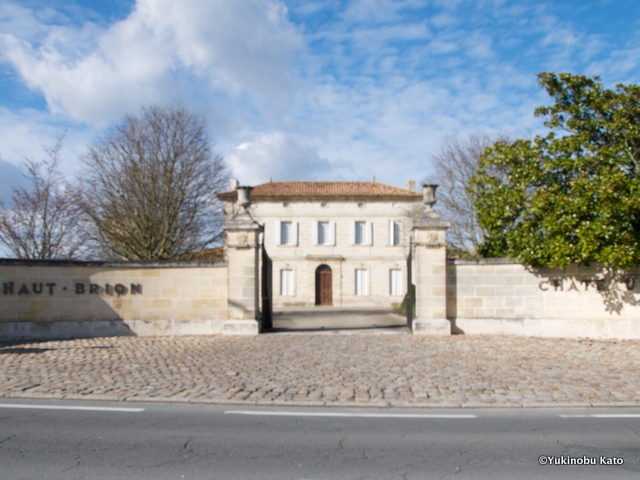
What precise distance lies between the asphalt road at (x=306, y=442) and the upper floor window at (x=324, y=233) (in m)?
31.0

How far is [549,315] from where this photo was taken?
13.2 meters

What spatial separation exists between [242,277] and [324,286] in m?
24.4

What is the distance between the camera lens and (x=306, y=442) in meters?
4.99

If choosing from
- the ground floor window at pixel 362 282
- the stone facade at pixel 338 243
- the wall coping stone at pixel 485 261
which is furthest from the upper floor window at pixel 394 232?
the wall coping stone at pixel 485 261

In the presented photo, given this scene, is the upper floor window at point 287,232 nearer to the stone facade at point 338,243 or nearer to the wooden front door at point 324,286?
the stone facade at point 338,243

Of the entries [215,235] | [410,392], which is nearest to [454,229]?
[215,235]

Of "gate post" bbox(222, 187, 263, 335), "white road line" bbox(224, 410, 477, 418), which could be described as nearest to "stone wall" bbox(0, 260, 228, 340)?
"gate post" bbox(222, 187, 263, 335)

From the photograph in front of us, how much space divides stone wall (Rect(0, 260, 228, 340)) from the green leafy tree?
7.64 m

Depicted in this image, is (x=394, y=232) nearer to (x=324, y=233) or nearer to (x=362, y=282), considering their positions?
(x=362, y=282)

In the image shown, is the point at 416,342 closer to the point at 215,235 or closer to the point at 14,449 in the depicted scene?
the point at 14,449

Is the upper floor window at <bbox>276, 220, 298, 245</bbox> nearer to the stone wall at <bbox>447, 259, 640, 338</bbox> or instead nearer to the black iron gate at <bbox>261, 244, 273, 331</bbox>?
the black iron gate at <bbox>261, 244, 273, 331</bbox>

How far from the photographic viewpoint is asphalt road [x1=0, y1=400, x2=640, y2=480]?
4203 mm

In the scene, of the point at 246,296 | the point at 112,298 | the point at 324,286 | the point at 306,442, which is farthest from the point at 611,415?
the point at 324,286

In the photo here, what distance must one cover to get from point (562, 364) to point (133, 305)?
10.1m
